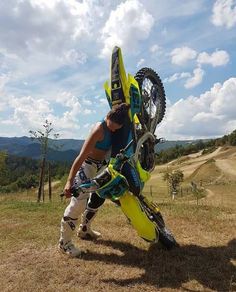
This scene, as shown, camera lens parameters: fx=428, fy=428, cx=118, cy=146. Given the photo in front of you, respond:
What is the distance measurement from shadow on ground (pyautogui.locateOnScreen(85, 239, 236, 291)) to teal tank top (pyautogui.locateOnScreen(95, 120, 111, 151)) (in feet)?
7.17

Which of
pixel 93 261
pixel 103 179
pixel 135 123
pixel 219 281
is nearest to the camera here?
pixel 219 281

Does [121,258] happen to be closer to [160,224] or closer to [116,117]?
[160,224]

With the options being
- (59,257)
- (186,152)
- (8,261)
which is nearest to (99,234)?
(59,257)

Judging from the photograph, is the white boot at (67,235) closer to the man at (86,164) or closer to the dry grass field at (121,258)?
the man at (86,164)

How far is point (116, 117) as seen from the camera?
7.84 m

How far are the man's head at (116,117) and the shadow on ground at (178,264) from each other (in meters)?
2.61

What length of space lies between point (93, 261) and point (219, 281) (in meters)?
2.42

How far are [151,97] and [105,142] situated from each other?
3.29 metres

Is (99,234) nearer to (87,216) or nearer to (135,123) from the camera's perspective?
(87,216)

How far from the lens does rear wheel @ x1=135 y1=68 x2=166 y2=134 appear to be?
410 inches

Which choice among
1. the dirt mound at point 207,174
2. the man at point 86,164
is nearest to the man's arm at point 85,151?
the man at point 86,164

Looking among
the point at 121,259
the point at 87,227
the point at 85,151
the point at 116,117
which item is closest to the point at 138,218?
the point at 121,259

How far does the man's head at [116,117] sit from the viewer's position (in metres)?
7.85

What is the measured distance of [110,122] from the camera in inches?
312
